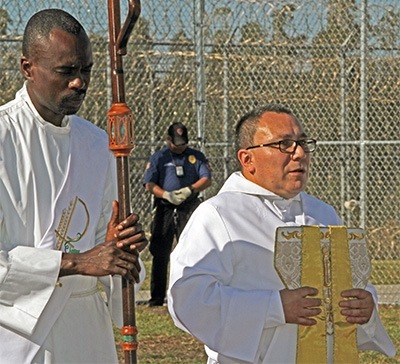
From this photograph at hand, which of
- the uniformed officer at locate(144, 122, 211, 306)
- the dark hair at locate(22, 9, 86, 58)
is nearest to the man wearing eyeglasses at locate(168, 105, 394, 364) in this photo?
the dark hair at locate(22, 9, 86, 58)

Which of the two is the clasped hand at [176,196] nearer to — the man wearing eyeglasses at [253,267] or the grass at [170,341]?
the grass at [170,341]

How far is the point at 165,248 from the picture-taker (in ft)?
41.2

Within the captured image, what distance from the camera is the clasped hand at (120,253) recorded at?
4078 millimetres

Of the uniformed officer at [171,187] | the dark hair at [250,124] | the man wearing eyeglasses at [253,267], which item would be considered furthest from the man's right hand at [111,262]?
the uniformed officer at [171,187]

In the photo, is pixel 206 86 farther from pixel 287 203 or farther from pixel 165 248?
pixel 287 203

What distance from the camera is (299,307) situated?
436 cm

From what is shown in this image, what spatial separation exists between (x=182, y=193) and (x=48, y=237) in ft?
25.9

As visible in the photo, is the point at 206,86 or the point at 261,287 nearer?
the point at 261,287

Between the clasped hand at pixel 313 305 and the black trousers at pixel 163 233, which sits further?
the black trousers at pixel 163 233

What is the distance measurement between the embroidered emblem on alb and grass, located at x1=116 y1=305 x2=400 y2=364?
4968 mm

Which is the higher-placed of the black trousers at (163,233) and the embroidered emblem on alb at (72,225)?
the embroidered emblem on alb at (72,225)

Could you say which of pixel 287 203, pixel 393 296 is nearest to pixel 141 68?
pixel 393 296

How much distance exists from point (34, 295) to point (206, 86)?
8.65m

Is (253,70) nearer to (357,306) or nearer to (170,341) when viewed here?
(170,341)
